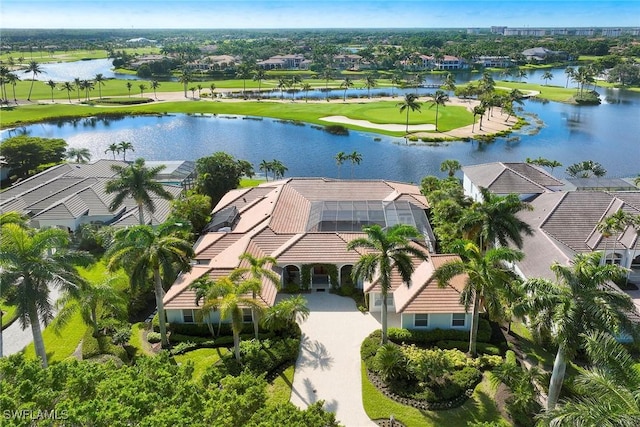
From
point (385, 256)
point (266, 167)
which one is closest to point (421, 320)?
point (385, 256)

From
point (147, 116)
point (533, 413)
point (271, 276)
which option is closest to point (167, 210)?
point (271, 276)

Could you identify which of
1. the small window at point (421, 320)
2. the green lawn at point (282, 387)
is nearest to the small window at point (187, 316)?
the green lawn at point (282, 387)

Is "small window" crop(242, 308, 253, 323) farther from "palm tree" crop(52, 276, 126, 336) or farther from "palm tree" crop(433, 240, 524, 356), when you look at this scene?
"palm tree" crop(433, 240, 524, 356)

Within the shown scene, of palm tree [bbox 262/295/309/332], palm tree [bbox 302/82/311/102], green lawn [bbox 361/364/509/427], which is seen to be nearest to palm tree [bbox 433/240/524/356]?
green lawn [bbox 361/364/509/427]

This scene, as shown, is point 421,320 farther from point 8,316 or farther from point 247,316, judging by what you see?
point 8,316

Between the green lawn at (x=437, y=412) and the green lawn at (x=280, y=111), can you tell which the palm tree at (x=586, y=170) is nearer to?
the green lawn at (x=280, y=111)
